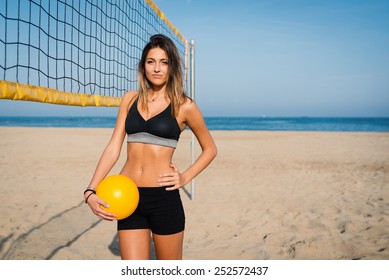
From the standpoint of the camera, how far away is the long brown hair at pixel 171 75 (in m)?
2.05

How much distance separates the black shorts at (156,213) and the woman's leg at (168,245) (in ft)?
0.10

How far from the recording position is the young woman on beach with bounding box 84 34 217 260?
6.59 feet

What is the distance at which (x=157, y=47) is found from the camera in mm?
2072

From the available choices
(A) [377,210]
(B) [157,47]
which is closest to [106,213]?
(B) [157,47]

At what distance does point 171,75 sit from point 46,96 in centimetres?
90

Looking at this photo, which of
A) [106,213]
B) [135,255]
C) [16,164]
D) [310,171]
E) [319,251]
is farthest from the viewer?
[16,164]

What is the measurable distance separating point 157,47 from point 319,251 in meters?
2.96

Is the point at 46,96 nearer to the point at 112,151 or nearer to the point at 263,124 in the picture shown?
the point at 112,151

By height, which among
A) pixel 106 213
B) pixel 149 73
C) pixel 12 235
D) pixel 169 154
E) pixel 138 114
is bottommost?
pixel 12 235

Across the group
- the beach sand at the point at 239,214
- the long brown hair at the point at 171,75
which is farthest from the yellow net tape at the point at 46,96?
the beach sand at the point at 239,214

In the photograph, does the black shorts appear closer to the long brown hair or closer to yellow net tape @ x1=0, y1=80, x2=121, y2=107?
the long brown hair

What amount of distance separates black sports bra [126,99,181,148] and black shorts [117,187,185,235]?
285 millimetres

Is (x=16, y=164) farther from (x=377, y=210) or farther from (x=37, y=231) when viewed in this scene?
(x=377, y=210)
